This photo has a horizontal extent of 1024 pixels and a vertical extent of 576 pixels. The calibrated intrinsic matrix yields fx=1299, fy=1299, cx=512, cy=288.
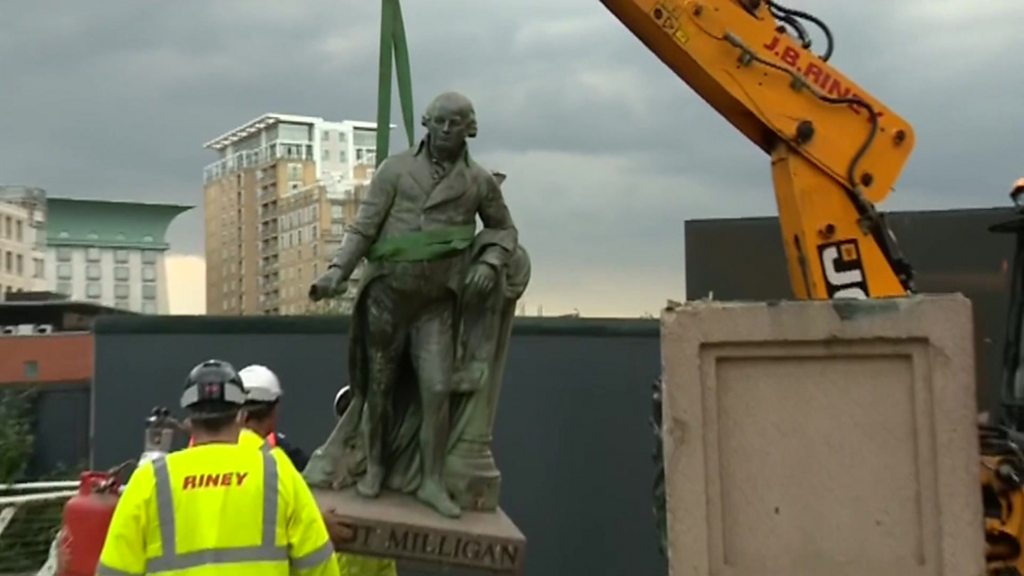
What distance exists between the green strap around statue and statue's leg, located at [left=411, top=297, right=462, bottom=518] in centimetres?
24

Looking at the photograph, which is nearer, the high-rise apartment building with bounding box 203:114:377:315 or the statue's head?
the statue's head

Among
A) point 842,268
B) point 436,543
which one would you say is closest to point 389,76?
point 436,543

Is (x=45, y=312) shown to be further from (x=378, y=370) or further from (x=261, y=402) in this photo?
(x=261, y=402)

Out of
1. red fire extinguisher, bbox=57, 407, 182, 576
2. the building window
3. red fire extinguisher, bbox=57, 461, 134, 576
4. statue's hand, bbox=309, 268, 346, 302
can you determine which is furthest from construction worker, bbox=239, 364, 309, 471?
the building window

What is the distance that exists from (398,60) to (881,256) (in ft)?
9.67

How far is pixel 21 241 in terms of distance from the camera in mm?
52531

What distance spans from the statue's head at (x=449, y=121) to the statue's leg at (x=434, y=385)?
2.30ft

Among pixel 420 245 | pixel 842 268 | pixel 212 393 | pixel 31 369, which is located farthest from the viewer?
pixel 31 369

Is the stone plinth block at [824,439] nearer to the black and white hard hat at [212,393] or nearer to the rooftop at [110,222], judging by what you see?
the black and white hard hat at [212,393]

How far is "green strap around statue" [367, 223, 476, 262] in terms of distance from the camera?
226 inches

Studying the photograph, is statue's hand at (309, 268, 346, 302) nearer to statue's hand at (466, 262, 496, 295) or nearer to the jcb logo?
statue's hand at (466, 262, 496, 295)

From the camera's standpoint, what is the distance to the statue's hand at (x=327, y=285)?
564cm

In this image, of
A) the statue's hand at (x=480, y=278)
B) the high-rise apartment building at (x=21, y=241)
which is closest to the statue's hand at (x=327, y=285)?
the statue's hand at (x=480, y=278)

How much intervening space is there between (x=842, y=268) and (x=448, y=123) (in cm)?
265
